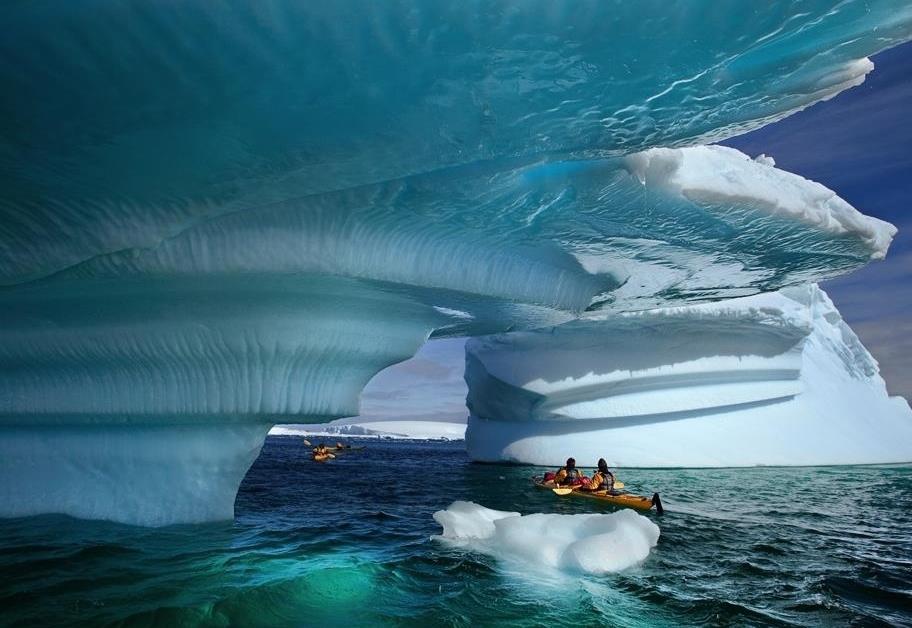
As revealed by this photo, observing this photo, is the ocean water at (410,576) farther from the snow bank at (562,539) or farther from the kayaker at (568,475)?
the kayaker at (568,475)

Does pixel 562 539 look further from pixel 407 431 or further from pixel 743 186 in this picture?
pixel 407 431

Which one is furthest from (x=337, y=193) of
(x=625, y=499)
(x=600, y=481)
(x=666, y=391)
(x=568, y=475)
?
(x=666, y=391)

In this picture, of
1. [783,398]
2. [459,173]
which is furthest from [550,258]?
[783,398]

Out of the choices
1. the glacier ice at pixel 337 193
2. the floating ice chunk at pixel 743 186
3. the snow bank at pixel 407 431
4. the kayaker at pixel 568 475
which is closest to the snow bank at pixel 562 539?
the glacier ice at pixel 337 193

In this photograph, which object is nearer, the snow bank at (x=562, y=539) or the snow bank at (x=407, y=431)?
the snow bank at (x=562, y=539)

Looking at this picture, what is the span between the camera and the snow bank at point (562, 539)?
6.78m

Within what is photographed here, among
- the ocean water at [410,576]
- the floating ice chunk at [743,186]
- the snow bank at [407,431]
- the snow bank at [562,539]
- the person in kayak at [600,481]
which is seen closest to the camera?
the ocean water at [410,576]

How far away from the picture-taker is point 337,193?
5.94m

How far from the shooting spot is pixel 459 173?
19.4ft

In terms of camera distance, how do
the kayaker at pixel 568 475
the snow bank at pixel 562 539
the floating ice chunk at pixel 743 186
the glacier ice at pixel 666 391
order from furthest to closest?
the glacier ice at pixel 666 391
the kayaker at pixel 568 475
the snow bank at pixel 562 539
the floating ice chunk at pixel 743 186

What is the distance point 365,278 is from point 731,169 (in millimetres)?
4419

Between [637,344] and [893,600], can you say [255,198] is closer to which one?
[893,600]

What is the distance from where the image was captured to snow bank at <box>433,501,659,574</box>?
6777 millimetres

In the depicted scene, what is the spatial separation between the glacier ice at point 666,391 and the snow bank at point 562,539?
949 centimetres
